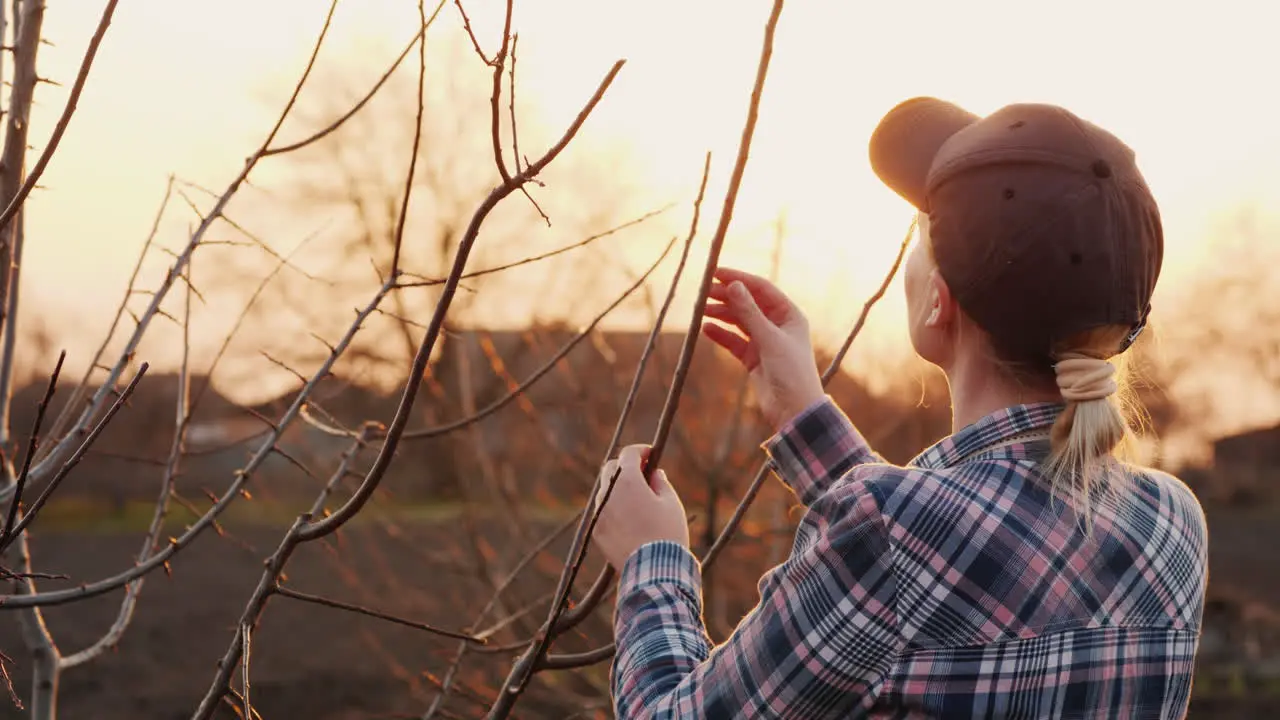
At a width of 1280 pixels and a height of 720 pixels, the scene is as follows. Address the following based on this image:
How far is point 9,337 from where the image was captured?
1620mm

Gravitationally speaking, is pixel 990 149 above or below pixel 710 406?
above

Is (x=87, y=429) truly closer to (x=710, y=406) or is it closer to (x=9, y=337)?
(x=9, y=337)

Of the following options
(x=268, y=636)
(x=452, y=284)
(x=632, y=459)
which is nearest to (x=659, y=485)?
(x=632, y=459)

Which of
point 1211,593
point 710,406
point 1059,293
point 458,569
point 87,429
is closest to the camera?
point 1059,293

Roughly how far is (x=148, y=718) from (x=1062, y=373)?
14139 mm

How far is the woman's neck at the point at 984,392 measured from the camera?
123 centimetres

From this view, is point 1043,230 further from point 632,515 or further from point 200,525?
point 200,525

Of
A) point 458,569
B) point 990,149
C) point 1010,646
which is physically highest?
point 990,149

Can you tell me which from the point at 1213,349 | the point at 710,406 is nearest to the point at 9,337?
the point at 710,406

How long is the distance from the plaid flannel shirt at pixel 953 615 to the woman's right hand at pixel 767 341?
292 mm

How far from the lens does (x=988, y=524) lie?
108cm

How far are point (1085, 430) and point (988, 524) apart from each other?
0.51 ft

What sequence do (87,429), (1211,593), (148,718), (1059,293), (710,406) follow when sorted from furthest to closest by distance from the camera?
(1211,593)
(148,718)
(710,406)
(87,429)
(1059,293)

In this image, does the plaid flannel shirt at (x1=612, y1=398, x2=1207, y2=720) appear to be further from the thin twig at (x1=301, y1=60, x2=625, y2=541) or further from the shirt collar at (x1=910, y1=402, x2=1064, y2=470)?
the thin twig at (x1=301, y1=60, x2=625, y2=541)
